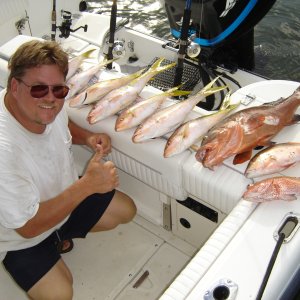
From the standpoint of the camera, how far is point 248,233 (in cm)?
187

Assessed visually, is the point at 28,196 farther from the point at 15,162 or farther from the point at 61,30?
the point at 61,30

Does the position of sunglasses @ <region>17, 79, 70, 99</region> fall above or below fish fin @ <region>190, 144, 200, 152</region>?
above

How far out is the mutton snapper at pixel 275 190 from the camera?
6.44 ft

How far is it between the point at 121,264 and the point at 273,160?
1407mm

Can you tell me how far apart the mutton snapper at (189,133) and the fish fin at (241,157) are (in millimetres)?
264

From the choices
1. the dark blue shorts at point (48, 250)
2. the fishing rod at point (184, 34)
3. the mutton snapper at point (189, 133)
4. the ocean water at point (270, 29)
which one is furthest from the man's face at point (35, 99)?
the ocean water at point (270, 29)

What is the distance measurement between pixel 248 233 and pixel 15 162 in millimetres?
1260

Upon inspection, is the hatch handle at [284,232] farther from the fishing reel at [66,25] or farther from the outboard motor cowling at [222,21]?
the fishing reel at [66,25]

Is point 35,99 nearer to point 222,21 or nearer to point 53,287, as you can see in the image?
point 53,287

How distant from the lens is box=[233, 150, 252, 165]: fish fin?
2258 mm

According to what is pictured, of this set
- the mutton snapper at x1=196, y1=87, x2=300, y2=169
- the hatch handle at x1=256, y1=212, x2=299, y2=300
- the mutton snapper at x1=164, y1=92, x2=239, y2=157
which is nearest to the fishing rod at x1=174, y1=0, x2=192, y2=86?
the mutton snapper at x1=164, y1=92, x2=239, y2=157

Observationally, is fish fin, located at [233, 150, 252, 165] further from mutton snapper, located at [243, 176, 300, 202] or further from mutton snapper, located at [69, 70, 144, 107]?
mutton snapper, located at [69, 70, 144, 107]

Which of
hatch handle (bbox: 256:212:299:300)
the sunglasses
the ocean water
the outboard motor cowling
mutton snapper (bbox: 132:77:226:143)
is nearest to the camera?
hatch handle (bbox: 256:212:299:300)

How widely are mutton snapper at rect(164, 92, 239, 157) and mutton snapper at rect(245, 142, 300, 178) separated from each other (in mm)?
400
